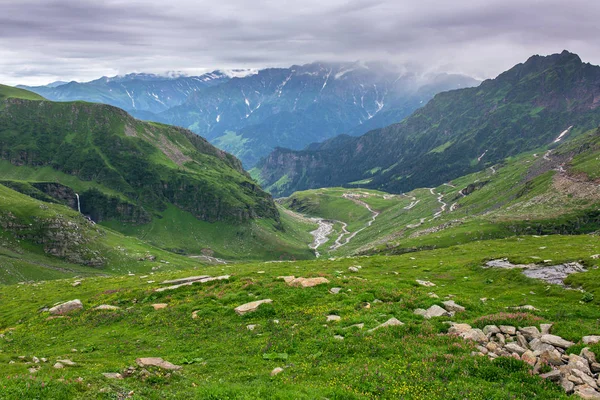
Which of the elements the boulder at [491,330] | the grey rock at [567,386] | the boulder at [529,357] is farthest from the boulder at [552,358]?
the boulder at [491,330]

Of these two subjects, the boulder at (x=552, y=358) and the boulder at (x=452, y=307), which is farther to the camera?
the boulder at (x=452, y=307)

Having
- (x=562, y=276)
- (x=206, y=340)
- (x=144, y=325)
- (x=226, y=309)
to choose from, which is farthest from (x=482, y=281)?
(x=144, y=325)

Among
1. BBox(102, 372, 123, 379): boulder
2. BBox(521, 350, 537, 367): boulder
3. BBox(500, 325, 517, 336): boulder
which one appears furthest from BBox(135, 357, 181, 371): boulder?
BBox(500, 325, 517, 336): boulder

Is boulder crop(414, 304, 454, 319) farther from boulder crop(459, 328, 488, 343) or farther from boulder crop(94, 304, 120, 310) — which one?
boulder crop(94, 304, 120, 310)

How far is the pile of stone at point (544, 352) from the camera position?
1559 centimetres

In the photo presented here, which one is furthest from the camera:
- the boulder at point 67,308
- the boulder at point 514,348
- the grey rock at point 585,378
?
the boulder at point 67,308

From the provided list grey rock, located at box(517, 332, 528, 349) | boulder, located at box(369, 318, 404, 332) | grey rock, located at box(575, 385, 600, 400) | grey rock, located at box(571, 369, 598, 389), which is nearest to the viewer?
grey rock, located at box(575, 385, 600, 400)

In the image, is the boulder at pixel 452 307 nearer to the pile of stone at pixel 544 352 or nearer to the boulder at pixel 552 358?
the pile of stone at pixel 544 352

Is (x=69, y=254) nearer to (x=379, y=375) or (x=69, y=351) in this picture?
(x=69, y=351)

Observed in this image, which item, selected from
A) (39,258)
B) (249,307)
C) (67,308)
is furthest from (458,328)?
(39,258)

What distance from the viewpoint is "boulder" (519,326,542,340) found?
→ 64.2 ft

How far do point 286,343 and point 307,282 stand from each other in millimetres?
12174

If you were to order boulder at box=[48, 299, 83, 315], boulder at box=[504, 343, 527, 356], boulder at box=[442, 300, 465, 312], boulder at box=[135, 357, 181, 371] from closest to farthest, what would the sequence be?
boulder at box=[504, 343, 527, 356] < boulder at box=[135, 357, 181, 371] < boulder at box=[442, 300, 465, 312] < boulder at box=[48, 299, 83, 315]

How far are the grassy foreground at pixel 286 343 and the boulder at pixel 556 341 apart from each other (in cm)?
52
